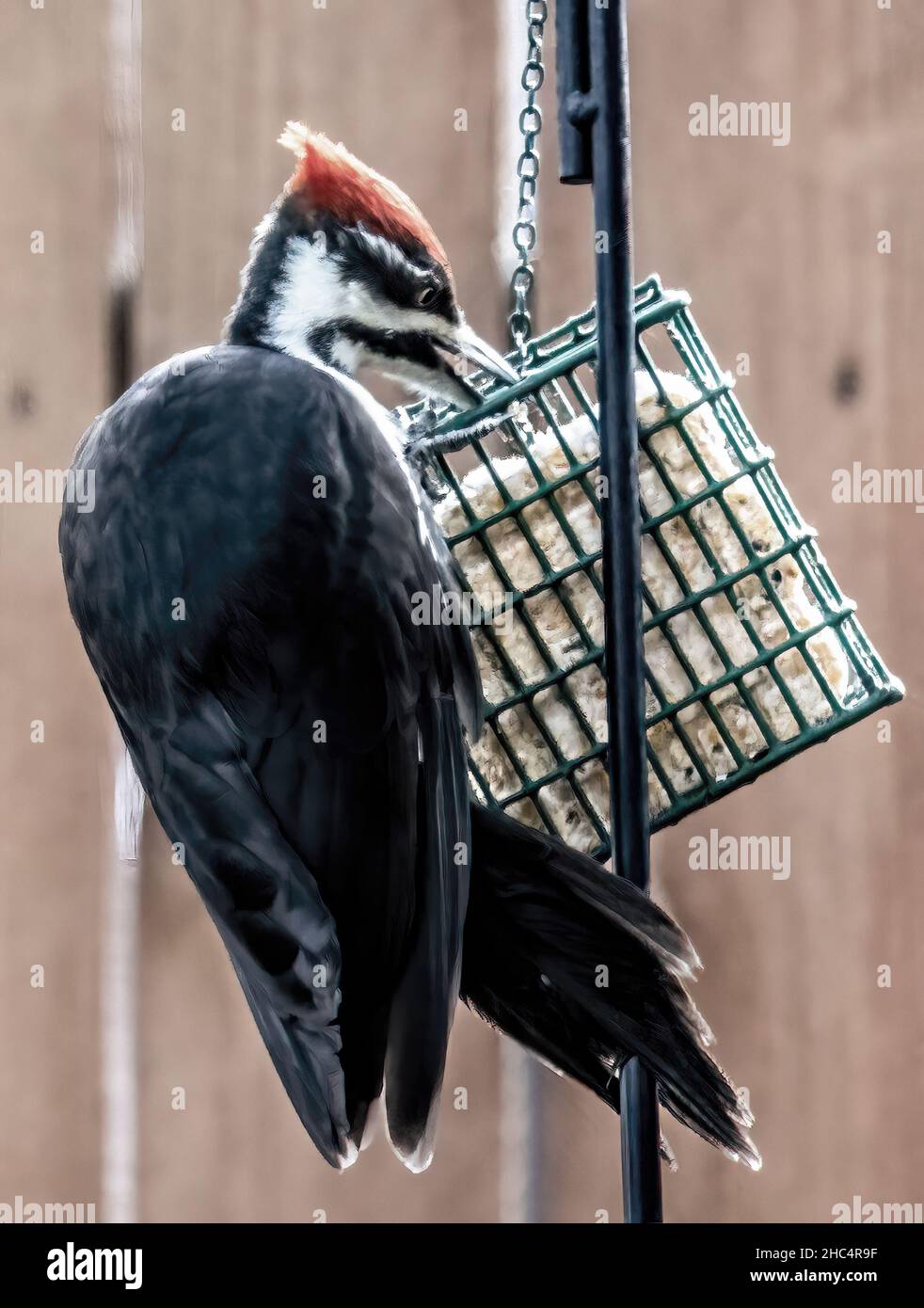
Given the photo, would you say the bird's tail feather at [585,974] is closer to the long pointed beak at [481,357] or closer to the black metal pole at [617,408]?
the black metal pole at [617,408]

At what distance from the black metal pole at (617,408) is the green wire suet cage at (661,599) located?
187mm

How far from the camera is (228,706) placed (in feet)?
3.09

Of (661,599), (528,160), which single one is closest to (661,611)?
(661,599)

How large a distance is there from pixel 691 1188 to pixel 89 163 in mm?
1224

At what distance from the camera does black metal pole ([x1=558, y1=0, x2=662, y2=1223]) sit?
758 mm

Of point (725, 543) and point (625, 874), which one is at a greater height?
point (725, 543)

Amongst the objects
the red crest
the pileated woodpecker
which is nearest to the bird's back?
the pileated woodpecker

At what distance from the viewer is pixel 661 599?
3.26 ft

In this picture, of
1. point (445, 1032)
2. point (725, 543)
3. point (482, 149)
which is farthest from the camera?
point (482, 149)

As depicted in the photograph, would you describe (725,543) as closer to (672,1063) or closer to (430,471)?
(430,471)

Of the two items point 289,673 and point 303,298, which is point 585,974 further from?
point 303,298

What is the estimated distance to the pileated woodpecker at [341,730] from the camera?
883mm

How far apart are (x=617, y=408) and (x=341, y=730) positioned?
0.32 m
